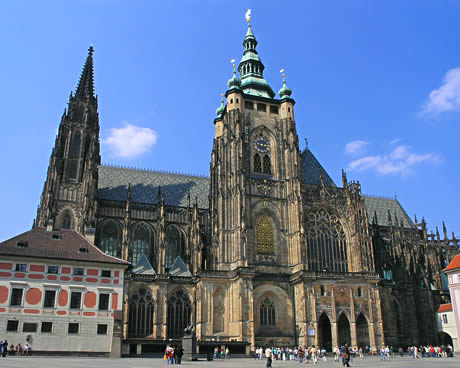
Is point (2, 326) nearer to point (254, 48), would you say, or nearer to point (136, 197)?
point (136, 197)

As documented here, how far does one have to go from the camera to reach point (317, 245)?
53312 mm

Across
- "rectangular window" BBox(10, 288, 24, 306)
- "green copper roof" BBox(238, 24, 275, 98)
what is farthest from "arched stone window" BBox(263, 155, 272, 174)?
"rectangular window" BBox(10, 288, 24, 306)

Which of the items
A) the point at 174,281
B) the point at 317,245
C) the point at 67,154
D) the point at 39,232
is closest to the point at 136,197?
the point at 67,154

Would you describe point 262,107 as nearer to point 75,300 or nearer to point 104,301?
point 104,301

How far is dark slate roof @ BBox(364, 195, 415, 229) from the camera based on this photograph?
71.7 meters

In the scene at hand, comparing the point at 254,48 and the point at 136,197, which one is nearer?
the point at 136,197

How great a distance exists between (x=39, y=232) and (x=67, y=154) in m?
17.4

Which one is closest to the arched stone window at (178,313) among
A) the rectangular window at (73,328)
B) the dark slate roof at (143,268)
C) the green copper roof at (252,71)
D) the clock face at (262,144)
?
the dark slate roof at (143,268)

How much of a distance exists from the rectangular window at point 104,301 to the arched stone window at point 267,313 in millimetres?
17042

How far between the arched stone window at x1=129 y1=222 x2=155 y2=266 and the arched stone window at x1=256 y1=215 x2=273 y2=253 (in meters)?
13.3

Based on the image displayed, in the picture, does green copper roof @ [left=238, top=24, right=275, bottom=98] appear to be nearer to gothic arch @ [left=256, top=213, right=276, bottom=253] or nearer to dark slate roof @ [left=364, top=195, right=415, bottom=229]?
gothic arch @ [left=256, top=213, right=276, bottom=253]

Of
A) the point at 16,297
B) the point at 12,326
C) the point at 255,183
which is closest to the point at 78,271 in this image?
the point at 16,297

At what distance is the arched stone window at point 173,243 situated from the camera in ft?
186

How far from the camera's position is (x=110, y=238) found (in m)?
55.0
